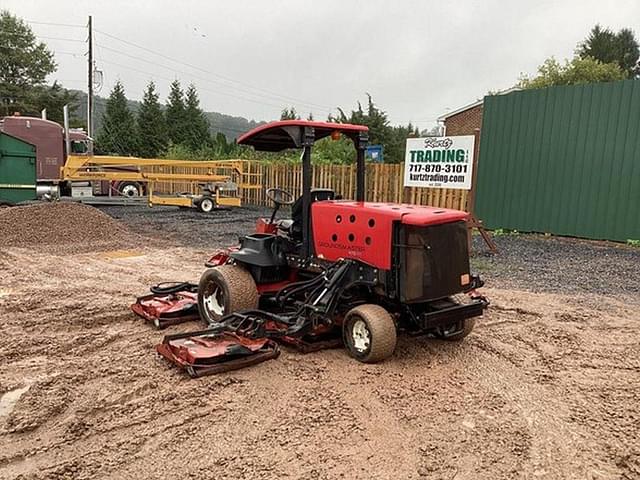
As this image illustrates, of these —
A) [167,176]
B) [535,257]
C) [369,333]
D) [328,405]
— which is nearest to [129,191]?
[167,176]

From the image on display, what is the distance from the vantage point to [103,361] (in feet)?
14.9

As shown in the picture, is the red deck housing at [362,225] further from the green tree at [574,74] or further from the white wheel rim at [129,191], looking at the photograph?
the green tree at [574,74]

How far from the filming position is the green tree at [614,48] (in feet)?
139

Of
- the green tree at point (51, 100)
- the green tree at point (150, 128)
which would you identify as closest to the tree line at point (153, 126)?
the green tree at point (150, 128)

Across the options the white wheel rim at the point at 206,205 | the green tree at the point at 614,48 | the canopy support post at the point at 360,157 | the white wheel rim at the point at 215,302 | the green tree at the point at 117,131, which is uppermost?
the green tree at the point at 614,48

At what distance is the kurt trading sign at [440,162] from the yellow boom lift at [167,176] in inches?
322

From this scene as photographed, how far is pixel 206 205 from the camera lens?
58.6 feet

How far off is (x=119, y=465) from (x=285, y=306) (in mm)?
2504

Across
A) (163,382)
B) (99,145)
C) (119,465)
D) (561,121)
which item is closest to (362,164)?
(163,382)

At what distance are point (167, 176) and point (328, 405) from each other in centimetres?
1445

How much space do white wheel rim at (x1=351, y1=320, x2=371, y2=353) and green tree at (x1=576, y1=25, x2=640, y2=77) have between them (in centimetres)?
4491

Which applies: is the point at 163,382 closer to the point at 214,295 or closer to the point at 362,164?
the point at 214,295

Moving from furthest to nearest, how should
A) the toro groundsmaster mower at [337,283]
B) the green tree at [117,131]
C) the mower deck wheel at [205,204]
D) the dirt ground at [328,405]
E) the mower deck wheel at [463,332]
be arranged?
the green tree at [117,131], the mower deck wheel at [205,204], the mower deck wheel at [463,332], the toro groundsmaster mower at [337,283], the dirt ground at [328,405]

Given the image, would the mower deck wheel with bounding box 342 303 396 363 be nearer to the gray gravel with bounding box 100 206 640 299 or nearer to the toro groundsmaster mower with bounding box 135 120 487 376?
the toro groundsmaster mower with bounding box 135 120 487 376
